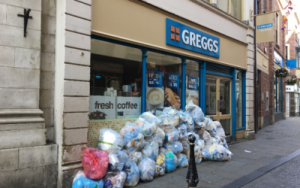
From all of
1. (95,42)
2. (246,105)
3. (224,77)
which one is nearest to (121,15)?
(95,42)

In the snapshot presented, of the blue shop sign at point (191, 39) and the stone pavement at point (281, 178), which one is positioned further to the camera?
the blue shop sign at point (191, 39)

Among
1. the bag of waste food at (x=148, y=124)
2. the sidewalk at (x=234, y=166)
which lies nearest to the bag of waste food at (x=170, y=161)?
the sidewalk at (x=234, y=166)

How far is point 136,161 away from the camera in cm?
523

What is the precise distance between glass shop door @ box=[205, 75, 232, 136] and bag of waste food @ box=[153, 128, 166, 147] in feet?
11.8

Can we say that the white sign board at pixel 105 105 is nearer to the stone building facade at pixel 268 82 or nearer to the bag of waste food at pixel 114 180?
the bag of waste food at pixel 114 180

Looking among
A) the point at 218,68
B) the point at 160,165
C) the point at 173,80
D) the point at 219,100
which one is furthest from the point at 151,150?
the point at 218,68

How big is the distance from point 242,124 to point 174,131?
19.2 ft

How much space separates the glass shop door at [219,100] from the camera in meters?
9.31

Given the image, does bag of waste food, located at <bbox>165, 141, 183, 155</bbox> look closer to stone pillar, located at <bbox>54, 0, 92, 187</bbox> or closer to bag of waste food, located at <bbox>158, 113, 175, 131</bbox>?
bag of waste food, located at <bbox>158, 113, 175, 131</bbox>

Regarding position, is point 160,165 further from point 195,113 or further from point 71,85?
point 71,85

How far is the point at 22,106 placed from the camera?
177 inches

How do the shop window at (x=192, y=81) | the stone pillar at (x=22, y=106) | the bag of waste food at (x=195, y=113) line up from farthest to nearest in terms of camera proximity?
the shop window at (x=192, y=81), the bag of waste food at (x=195, y=113), the stone pillar at (x=22, y=106)

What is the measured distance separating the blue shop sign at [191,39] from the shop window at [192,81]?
1.70 feet

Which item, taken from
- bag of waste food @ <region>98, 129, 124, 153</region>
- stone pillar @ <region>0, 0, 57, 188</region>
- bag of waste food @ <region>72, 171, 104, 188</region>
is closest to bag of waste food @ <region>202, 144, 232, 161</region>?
bag of waste food @ <region>98, 129, 124, 153</region>
